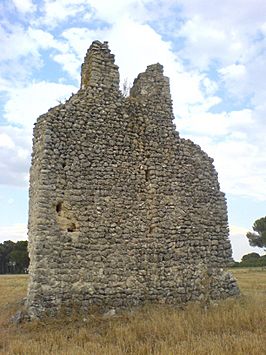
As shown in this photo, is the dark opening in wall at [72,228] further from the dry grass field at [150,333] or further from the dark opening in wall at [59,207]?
the dry grass field at [150,333]

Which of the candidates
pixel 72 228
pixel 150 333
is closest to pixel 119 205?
pixel 72 228

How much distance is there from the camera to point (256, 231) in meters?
50.8

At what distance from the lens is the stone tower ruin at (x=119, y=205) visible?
33.1 feet

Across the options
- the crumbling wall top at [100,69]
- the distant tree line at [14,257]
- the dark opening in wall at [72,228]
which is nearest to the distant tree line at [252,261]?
the distant tree line at [14,257]

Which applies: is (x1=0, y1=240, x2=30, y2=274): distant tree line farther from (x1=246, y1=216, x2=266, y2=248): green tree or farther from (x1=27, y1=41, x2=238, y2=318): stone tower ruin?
(x1=27, y1=41, x2=238, y2=318): stone tower ruin

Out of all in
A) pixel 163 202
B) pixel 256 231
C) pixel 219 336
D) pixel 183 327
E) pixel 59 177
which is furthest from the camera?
pixel 256 231

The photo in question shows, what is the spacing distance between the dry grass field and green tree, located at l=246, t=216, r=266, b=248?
40550 millimetres

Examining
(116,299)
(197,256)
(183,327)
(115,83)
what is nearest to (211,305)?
(197,256)

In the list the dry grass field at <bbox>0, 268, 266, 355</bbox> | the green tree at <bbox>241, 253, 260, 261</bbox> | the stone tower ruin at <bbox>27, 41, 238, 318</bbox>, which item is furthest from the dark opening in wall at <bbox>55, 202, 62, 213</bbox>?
the green tree at <bbox>241, 253, 260, 261</bbox>

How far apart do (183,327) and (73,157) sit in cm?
483

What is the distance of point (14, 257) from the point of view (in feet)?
161

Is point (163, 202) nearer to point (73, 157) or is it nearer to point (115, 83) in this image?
point (73, 157)

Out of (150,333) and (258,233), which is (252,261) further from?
(150,333)

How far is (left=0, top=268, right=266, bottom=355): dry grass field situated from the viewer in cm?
653
